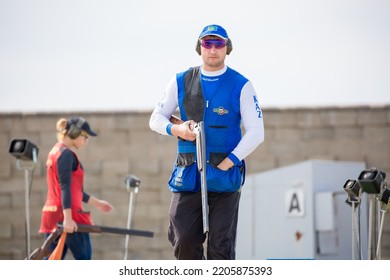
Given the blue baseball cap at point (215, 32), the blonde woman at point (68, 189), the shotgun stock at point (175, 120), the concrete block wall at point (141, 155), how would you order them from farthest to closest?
the concrete block wall at point (141, 155) < the blonde woman at point (68, 189) < the shotgun stock at point (175, 120) < the blue baseball cap at point (215, 32)

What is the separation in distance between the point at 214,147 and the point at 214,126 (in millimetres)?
105

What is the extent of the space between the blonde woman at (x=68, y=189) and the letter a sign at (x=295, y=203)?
301cm

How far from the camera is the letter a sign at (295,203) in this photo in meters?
8.72

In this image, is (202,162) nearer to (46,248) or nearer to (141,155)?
(46,248)

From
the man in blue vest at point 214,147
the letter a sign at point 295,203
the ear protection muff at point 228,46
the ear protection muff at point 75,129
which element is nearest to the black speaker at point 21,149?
the ear protection muff at point 75,129

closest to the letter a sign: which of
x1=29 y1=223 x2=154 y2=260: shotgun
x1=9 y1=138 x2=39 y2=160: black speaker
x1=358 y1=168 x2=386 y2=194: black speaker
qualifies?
x1=29 y1=223 x2=154 y2=260: shotgun

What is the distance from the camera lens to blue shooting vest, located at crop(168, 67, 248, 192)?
4480 mm

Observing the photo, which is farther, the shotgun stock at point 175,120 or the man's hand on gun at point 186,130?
the shotgun stock at point 175,120

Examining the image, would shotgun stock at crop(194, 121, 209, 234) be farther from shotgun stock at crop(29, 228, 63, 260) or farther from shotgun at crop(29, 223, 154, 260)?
shotgun stock at crop(29, 228, 63, 260)

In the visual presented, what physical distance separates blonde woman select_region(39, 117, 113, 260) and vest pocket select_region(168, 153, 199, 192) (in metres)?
1.58

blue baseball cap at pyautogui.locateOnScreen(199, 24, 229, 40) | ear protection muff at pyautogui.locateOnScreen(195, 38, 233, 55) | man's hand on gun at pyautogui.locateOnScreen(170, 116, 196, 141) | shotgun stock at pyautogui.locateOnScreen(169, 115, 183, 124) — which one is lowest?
man's hand on gun at pyautogui.locateOnScreen(170, 116, 196, 141)

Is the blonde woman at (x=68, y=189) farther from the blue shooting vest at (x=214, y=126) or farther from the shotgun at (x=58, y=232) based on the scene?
the blue shooting vest at (x=214, y=126)

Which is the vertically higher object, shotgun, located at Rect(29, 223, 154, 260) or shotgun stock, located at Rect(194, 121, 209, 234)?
shotgun stock, located at Rect(194, 121, 209, 234)
